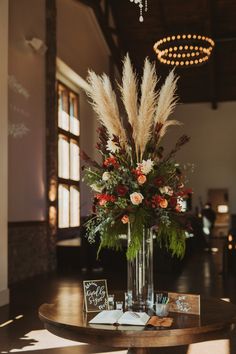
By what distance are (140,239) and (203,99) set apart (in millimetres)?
15250

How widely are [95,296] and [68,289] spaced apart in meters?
4.67

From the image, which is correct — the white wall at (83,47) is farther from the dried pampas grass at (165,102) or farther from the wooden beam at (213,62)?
the dried pampas grass at (165,102)

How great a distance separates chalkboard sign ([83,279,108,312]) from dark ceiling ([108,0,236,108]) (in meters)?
10.3

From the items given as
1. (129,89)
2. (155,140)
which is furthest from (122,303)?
(129,89)

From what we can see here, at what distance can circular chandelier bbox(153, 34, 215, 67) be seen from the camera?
28.6 ft

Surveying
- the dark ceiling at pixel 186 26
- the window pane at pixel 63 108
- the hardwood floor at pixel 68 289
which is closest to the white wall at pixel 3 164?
the hardwood floor at pixel 68 289

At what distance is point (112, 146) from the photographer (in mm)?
2275

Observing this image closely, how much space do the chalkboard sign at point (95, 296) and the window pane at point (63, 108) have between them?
8.89m

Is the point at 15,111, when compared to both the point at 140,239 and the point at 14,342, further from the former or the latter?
the point at 140,239

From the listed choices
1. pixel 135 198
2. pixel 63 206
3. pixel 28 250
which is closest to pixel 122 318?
pixel 135 198

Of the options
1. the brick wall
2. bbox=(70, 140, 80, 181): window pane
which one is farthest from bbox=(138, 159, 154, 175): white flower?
bbox=(70, 140, 80, 181): window pane

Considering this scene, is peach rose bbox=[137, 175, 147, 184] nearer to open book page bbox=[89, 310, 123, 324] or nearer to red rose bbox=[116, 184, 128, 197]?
red rose bbox=[116, 184, 128, 197]

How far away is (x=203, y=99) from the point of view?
667 inches

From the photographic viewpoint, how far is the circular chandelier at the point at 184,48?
8711mm
